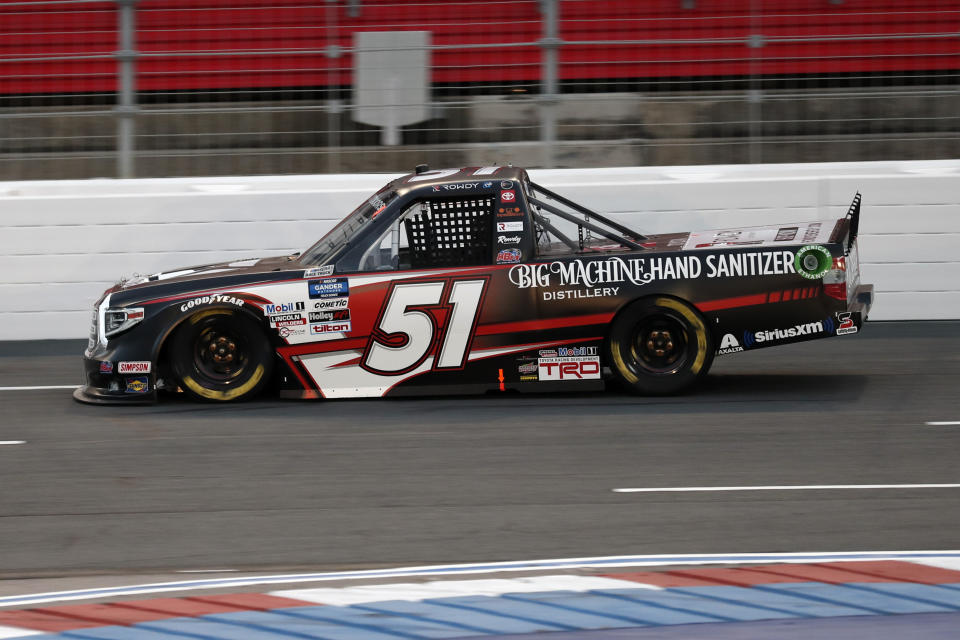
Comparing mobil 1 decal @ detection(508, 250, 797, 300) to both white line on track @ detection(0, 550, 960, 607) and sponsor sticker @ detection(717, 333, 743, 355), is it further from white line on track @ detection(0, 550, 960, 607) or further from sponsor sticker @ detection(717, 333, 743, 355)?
white line on track @ detection(0, 550, 960, 607)

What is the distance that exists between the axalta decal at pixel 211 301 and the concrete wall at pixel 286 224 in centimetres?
314

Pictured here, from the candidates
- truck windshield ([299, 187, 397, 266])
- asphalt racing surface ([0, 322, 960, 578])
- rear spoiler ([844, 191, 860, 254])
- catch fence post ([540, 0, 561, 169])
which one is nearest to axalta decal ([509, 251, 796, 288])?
rear spoiler ([844, 191, 860, 254])

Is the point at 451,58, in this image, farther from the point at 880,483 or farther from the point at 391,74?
the point at 880,483

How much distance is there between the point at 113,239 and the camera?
11703mm

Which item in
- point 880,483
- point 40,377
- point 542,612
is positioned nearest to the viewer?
point 542,612

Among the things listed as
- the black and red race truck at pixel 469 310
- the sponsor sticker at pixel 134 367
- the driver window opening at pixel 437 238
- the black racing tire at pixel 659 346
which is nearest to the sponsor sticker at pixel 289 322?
the black and red race truck at pixel 469 310

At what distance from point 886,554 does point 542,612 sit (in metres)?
1.62

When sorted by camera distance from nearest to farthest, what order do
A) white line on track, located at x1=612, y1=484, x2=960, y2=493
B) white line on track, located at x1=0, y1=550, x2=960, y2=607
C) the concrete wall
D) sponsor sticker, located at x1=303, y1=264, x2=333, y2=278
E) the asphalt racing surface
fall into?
white line on track, located at x1=0, y1=550, x2=960, y2=607 < the asphalt racing surface < white line on track, located at x1=612, y1=484, x2=960, y2=493 < sponsor sticker, located at x1=303, y1=264, x2=333, y2=278 < the concrete wall

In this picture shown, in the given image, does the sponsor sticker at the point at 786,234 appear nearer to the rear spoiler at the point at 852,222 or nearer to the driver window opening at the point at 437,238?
the rear spoiler at the point at 852,222

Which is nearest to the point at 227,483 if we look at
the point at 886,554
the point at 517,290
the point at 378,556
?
the point at 378,556

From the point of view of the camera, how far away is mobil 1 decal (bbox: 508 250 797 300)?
8594mm

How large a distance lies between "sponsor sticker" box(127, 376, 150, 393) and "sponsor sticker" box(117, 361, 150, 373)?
64 mm

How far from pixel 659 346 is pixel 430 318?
1524mm

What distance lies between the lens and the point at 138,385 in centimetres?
881
